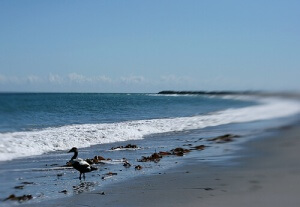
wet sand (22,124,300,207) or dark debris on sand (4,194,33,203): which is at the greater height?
wet sand (22,124,300,207)

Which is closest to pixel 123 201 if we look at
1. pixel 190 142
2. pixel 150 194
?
pixel 150 194

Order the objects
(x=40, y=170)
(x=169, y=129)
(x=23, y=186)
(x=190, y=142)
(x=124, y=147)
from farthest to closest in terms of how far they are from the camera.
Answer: (x=169, y=129)
(x=190, y=142)
(x=124, y=147)
(x=40, y=170)
(x=23, y=186)

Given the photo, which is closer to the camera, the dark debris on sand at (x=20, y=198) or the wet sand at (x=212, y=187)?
the wet sand at (x=212, y=187)

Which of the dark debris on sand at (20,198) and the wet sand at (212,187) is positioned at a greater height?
the wet sand at (212,187)

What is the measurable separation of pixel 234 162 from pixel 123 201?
16.8 ft

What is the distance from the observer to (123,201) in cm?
803

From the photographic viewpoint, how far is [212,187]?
880cm

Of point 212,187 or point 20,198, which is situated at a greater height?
point 212,187

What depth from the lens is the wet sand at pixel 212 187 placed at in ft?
24.9

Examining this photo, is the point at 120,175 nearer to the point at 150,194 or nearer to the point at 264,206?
the point at 150,194

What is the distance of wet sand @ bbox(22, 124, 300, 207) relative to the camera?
7594 millimetres

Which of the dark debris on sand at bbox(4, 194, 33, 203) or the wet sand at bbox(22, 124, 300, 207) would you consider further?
the dark debris on sand at bbox(4, 194, 33, 203)

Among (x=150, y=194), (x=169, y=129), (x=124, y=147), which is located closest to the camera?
(x=150, y=194)

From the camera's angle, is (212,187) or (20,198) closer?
(20,198)
